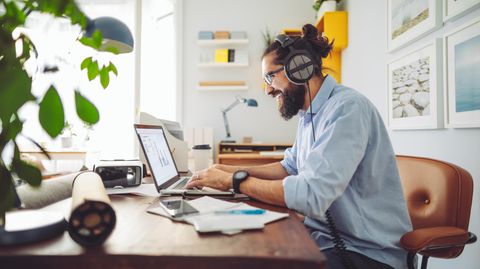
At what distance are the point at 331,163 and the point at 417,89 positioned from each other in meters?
Answer: 1.21

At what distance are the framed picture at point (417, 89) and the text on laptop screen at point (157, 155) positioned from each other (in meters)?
1.36

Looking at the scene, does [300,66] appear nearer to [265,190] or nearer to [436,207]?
[265,190]

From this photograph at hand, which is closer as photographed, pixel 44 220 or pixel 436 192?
pixel 44 220

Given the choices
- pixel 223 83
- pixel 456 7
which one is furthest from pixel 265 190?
pixel 223 83

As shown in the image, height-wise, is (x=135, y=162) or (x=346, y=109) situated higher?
(x=346, y=109)

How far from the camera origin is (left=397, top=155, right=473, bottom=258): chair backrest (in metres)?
1.07

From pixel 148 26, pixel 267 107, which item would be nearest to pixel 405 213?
pixel 267 107

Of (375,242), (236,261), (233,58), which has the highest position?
(233,58)

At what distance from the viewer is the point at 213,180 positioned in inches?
46.0

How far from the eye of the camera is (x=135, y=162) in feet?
4.37

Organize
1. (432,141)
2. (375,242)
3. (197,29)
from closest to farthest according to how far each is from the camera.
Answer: (375,242), (432,141), (197,29)

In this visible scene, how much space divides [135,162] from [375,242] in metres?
0.95

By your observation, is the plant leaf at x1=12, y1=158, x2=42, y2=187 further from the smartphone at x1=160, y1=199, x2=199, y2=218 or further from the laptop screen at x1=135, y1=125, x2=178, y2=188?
the laptop screen at x1=135, y1=125, x2=178, y2=188

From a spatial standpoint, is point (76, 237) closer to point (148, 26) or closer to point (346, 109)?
point (346, 109)
